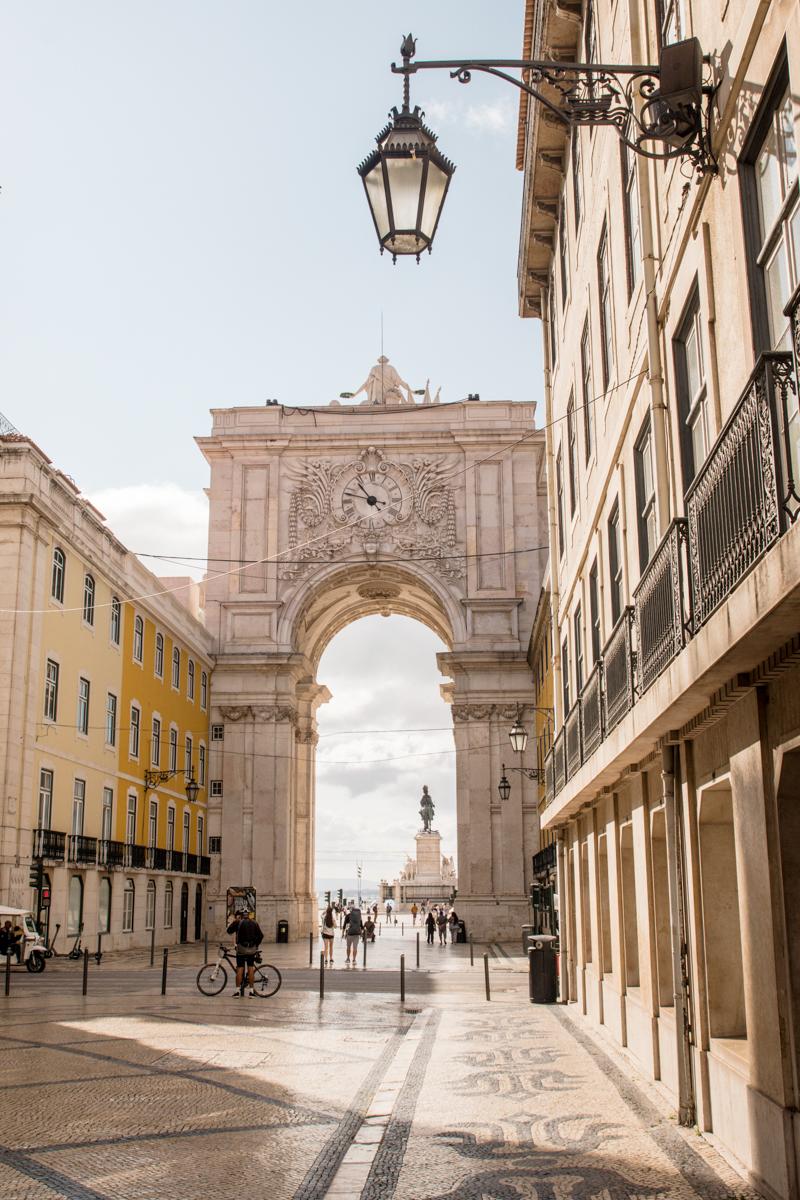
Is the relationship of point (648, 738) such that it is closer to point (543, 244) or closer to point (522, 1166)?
point (522, 1166)

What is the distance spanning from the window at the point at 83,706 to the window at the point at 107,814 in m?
2.50

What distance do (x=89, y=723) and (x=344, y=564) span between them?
17.0m

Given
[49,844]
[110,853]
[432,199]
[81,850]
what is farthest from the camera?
[110,853]

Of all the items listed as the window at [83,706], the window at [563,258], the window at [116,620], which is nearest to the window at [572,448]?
the window at [563,258]

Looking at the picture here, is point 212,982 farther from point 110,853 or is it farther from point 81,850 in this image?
point 110,853

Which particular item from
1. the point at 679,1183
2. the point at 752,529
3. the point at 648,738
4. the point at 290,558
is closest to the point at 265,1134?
the point at 679,1183

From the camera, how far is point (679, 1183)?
20.5 ft

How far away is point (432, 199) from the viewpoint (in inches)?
248

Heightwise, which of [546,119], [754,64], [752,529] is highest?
[546,119]

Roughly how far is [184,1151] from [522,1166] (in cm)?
211

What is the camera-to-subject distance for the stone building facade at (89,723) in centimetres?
2544

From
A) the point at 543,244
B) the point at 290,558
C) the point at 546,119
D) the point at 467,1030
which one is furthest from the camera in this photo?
the point at 290,558

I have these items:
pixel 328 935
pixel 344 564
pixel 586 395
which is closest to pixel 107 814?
pixel 328 935

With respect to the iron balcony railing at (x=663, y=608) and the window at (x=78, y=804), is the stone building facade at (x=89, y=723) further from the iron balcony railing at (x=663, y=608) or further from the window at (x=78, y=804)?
the iron balcony railing at (x=663, y=608)
